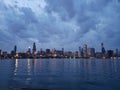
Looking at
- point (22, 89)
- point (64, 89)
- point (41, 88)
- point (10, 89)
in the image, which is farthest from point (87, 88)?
point (10, 89)

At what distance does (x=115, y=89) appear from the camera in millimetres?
34844

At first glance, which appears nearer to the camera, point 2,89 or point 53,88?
point 2,89

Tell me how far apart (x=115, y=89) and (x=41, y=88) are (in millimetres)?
14101

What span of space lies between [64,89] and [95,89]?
5869 mm

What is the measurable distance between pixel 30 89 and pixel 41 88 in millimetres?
2417

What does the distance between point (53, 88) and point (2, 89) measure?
9592 millimetres

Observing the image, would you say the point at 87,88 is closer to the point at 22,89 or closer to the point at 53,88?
the point at 53,88

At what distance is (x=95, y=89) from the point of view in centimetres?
3512

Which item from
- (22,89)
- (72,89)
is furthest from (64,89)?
(22,89)

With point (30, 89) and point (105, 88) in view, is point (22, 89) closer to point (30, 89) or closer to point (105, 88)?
point (30, 89)

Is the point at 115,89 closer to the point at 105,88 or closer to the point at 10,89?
the point at 105,88

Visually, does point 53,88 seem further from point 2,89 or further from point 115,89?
point 115,89

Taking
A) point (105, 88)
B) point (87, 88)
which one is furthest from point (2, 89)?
point (105, 88)

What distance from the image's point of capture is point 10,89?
34312mm
